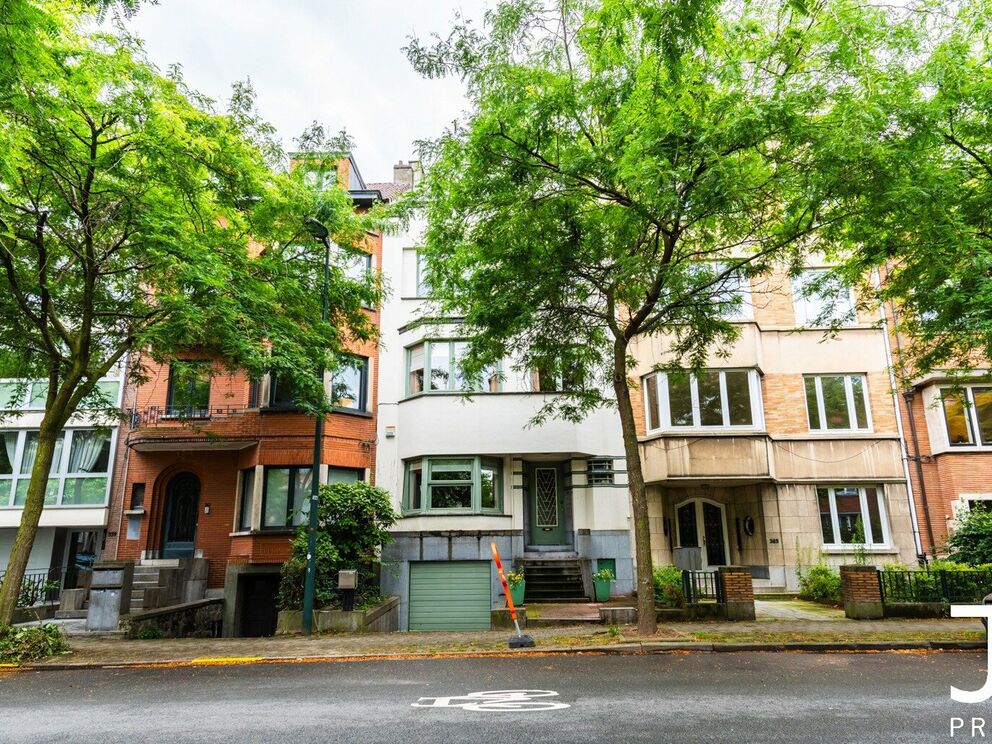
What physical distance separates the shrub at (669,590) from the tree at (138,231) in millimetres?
8086

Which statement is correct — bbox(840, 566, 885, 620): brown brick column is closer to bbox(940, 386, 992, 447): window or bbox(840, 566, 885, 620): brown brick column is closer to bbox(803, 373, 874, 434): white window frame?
bbox(803, 373, 874, 434): white window frame

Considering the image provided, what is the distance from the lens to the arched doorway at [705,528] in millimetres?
18828

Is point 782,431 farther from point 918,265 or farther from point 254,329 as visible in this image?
point 254,329

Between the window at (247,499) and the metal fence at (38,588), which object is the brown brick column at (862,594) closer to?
the window at (247,499)

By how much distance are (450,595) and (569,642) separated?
720 cm

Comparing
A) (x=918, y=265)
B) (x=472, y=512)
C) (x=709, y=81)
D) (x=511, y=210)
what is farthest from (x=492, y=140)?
(x=472, y=512)

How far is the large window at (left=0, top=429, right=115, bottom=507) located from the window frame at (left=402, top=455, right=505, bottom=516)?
10301 millimetres

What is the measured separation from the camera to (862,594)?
485 inches

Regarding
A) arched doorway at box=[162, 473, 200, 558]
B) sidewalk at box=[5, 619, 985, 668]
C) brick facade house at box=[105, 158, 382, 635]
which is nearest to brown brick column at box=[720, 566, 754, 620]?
→ sidewalk at box=[5, 619, 985, 668]

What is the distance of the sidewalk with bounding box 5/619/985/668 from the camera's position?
9.88 m

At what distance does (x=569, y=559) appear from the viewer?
16.9 metres

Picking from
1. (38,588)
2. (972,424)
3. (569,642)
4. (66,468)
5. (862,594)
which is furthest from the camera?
(66,468)

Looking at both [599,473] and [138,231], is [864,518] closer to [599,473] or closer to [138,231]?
[599,473]

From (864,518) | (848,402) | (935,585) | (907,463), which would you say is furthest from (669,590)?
(907,463)
